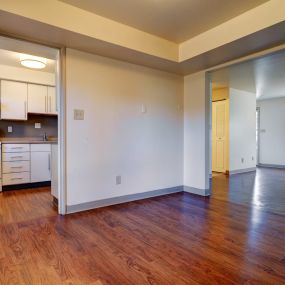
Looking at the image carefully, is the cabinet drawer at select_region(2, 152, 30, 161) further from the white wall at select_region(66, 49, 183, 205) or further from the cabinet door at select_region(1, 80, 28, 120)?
the white wall at select_region(66, 49, 183, 205)

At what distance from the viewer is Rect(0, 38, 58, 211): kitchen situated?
4016mm

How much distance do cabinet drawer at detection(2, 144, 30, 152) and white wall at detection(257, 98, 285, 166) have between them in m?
7.48

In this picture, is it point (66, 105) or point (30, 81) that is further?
point (30, 81)

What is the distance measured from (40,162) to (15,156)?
46cm

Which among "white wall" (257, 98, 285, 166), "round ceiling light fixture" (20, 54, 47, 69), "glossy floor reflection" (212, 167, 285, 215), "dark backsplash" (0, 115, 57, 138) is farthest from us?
"white wall" (257, 98, 285, 166)

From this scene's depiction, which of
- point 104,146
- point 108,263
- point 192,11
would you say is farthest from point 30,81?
point 108,263

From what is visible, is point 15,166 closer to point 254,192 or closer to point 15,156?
point 15,156

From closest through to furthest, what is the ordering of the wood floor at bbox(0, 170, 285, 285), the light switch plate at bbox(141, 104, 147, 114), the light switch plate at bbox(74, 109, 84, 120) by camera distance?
the wood floor at bbox(0, 170, 285, 285) < the light switch plate at bbox(74, 109, 84, 120) < the light switch plate at bbox(141, 104, 147, 114)

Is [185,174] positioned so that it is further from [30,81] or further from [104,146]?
[30,81]

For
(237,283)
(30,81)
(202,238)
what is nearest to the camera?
(237,283)

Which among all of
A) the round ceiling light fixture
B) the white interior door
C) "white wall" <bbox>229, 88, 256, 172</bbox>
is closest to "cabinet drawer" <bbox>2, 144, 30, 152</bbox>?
the round ceiling light fixture

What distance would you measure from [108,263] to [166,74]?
3.08m

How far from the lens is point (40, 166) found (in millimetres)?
4359

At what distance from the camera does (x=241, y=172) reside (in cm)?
625
